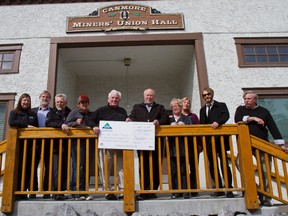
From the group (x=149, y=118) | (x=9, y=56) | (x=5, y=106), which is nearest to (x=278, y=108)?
(x=149, y=118)

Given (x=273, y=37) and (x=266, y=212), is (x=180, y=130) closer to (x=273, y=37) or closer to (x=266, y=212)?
(x=266, y=212)

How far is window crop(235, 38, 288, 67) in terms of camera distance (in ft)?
24.2

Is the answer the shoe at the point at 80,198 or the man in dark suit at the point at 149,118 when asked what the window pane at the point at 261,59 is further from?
the shoe at the point at 80,198

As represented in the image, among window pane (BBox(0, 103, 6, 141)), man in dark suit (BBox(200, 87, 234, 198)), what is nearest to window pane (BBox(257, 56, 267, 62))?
man in dark suit (BBox(200, 87, 234, 198))

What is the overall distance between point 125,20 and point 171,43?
1.35 m

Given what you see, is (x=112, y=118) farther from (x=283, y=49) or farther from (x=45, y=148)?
(x=283, y=49)

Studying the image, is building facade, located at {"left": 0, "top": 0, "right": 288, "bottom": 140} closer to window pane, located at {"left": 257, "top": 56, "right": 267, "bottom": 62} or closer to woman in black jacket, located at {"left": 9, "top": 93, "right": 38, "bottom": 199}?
window pane, located at {"left": 257, "top": 56, "right": 267, "bottom": 62}

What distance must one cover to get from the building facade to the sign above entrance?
27mm

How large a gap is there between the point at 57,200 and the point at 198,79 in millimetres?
4686

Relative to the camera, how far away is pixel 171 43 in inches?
297

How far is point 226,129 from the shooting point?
4.03 m

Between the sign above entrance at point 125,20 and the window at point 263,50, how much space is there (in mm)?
1674

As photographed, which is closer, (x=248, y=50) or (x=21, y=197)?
(x=21, y=197)

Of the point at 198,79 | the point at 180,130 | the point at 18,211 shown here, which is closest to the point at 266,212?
the point at 180,130
